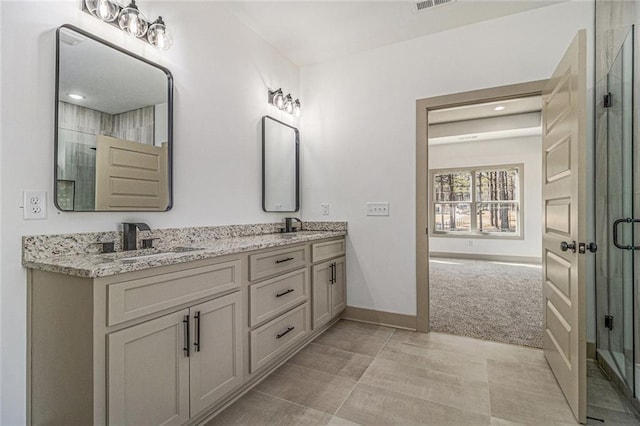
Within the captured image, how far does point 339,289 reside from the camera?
304 cm

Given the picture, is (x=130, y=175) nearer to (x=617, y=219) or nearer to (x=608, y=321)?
(x=617, y=219)

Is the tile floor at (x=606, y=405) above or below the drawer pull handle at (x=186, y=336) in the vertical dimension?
below

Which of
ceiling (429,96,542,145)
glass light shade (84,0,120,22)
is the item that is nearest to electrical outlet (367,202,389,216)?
glass light shade (84,0,120,22)

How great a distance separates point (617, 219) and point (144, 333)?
2.73m

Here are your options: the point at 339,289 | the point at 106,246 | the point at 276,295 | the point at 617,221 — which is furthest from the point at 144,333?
the point at 617,221

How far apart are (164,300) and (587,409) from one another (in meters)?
2.33

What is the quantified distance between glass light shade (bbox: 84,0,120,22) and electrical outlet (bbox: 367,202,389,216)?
2343 mm

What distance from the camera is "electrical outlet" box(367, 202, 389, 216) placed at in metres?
3.01

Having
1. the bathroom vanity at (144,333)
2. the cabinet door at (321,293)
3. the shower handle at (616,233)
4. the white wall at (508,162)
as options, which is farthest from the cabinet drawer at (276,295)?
the white wall at (508,162)

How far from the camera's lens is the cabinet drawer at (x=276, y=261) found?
193 cm

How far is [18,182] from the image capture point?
1.37m

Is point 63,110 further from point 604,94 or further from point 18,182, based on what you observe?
point 604,94

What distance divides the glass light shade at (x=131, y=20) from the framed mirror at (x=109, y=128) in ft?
0.41

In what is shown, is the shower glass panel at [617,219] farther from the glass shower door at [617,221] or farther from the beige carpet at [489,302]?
the beige carpet at [489,302]
